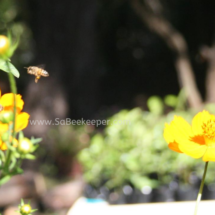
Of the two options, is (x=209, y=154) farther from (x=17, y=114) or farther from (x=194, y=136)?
(x=17, y=114)

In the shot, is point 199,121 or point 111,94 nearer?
point 199,121

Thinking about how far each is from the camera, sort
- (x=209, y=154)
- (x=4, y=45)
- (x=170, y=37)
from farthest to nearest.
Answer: (x=170, y=37) → (x=209, y=154) → (x=4, y=45)

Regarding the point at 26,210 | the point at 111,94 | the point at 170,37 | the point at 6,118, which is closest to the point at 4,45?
the point at 6,118

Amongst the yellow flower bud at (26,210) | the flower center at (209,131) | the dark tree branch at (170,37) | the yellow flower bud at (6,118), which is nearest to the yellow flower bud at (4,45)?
the yellow flower bud at (6,118)

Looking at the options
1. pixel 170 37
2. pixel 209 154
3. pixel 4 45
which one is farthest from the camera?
pixel 170 37

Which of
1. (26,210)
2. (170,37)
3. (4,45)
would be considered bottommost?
(26,210)

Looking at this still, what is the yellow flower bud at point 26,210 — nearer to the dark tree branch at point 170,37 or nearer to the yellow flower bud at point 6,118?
the yellow flower bud at point 6,118

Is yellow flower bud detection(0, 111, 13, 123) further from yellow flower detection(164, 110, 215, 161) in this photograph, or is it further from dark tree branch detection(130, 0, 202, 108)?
dark tree branch detection(130, 0, 202, 108)

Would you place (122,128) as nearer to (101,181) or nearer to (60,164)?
(101,181)
